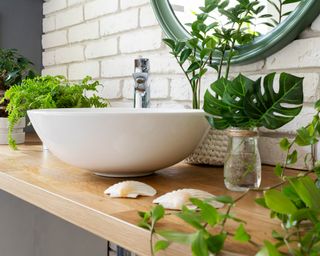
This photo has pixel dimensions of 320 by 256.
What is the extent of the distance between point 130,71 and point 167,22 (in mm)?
264

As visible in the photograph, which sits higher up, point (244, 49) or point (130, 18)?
point (130, 18)

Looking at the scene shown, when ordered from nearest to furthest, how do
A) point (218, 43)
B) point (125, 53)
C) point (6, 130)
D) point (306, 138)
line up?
1. point (306, 138)
2. point (218, 43)
3. point (6, 130)
4. point (125, 53)

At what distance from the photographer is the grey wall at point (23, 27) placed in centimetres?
181

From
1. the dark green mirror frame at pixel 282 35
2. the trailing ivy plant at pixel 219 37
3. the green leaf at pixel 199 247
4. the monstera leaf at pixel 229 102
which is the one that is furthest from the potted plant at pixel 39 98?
the green leaf at pixel 199 247

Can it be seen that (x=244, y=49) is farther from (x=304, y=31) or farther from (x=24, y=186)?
(x=24, y=186)

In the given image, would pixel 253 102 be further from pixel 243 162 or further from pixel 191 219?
pixel 191 219

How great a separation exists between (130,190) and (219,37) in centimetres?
48

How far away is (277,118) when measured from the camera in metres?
0.69

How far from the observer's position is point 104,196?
26.4 inches

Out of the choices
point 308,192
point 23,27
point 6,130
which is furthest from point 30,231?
point 308,192

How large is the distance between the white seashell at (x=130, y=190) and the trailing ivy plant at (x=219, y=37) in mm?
360

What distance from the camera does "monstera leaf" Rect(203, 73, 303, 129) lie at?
67cm

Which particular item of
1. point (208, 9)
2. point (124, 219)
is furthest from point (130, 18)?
point (124, 219)

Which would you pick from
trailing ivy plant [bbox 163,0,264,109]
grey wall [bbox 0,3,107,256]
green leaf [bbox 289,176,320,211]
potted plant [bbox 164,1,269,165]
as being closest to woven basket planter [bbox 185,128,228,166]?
potted plant [bbox 164,1,269,165]
